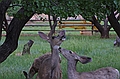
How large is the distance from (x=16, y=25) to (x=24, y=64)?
3451mm

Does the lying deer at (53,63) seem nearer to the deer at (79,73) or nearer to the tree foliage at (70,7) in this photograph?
the deer at (79,73)

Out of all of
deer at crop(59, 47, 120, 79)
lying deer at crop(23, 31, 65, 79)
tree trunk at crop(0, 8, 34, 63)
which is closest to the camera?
deer at crop(59, 47, 120, 79)

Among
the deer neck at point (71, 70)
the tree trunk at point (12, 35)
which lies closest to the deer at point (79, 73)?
the deer neck at point (71, 70)

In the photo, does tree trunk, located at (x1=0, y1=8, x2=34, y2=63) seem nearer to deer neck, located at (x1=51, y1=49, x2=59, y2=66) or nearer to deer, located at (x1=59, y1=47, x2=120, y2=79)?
deer neck, located at (x1=51, y1=49, x2=59, y2=66)

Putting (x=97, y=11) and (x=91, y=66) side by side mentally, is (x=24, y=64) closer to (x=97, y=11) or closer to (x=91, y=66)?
(x=91, y=66)

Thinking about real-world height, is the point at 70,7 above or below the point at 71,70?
above

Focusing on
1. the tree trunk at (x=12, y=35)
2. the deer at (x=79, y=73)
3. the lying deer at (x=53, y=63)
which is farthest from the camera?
the tree trunk at (x=12, y=35)

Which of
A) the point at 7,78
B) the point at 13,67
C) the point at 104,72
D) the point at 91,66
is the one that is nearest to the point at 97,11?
the point at 104,72

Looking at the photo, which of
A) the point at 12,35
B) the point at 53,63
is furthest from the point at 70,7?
the point at 12,35

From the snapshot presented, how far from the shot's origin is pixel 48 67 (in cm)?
805

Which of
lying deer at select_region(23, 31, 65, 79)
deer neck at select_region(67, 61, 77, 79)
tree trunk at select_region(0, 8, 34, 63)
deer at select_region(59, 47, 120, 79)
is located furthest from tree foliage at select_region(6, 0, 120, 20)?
tree trunk at select_region(0, 8, 34, 63)

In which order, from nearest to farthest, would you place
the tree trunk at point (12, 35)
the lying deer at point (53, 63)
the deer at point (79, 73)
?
the deer at point (79, 73)
the lying deer at point (53, 63)
the tree trunk at point (12, 35)

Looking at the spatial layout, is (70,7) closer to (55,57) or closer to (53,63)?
(55,57)

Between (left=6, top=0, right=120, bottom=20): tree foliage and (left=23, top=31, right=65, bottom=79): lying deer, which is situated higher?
(left=6, top=0, right=120, bottom=20): tree foliage
